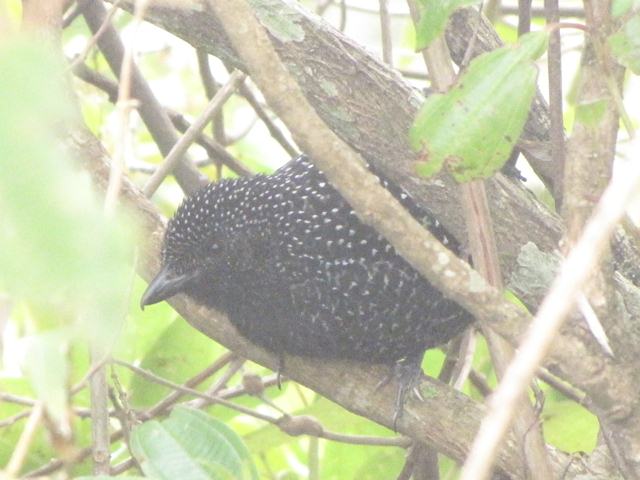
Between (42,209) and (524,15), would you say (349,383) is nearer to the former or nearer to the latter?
(524,15)

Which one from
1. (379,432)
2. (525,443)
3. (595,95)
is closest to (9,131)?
(595,95)

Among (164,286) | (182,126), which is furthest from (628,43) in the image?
(182,126)

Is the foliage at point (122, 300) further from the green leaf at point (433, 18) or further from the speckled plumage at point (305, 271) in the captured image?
the speckled plumage at point (305, 271)

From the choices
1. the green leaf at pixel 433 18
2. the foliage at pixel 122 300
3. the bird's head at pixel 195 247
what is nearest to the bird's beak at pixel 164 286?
the bird's head at pixel 195 247

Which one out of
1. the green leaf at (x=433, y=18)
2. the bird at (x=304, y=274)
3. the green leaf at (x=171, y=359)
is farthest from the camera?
the green leaf at (x=171, y=359)

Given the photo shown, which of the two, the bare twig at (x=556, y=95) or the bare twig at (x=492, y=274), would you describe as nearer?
the bare twig at (x=492, y=274)

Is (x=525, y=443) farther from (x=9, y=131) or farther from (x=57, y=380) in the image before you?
(x=9, y=131)

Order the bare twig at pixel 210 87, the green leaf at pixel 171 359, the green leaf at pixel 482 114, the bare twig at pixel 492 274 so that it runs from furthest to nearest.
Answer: the bare twig at pixel 210 87 → the green leaf at pixel 171 359 → the bare twig at pixel 492 274 → the green leaf at pixel 482 114
